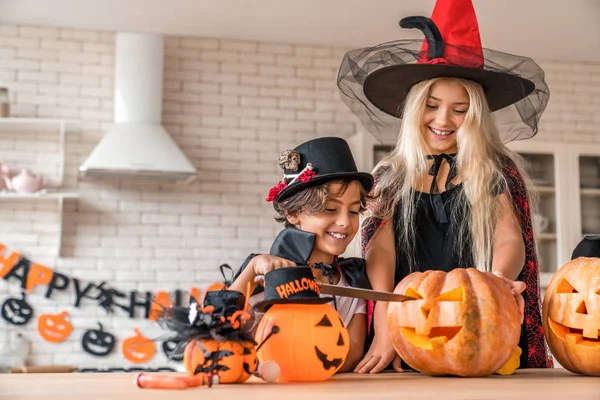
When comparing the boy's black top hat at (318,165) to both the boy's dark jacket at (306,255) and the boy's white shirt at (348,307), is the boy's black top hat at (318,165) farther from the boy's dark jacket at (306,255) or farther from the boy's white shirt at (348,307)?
the boy's white shirt at (348,307)

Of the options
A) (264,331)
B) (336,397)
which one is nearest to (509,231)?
(264,331)

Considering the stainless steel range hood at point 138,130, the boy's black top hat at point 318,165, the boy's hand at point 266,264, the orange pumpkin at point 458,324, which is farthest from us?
the stainless steel range hood at point 138,130

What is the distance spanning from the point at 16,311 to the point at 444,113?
361 cm

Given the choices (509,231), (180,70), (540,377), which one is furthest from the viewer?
(180,70)

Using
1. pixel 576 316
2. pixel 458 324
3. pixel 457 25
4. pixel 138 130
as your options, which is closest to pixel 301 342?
pixel 458 324

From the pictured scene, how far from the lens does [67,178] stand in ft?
14.9

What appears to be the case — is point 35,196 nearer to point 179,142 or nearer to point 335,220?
point 179,142

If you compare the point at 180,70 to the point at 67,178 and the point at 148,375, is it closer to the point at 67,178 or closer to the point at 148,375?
the point at 67,178

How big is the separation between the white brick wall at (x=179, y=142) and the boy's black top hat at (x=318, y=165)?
10.9ft

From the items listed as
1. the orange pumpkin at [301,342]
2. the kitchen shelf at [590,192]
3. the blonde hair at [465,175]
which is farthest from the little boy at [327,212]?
the kitchen shelf at [590,192]

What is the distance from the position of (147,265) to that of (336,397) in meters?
3.99

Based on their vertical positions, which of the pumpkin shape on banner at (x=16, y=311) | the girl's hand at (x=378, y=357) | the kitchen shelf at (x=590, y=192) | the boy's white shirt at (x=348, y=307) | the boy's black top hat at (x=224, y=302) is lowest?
the pumpkin shape on banner at (x=16, y=311)

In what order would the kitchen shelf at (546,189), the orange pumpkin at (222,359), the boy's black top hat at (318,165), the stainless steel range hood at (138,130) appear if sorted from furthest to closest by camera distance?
the kitchen shelf at (546,189) → the stainless steel range hood at (138,130) → the boy's black top hat at (318,165) → the orange pumpkin at (222,359)

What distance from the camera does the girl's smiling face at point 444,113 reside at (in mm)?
1478
